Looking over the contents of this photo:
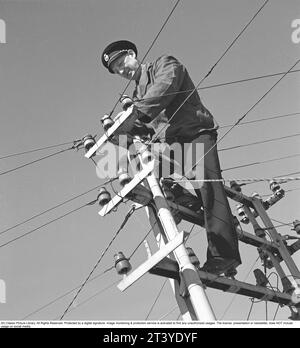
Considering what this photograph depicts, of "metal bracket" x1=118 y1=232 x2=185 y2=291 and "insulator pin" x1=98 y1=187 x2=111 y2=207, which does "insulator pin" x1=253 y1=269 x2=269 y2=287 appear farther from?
"insulator pin" x1=98 y1=187 x2=111 y2=207

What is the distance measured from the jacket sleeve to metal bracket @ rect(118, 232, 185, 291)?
1.54 meters

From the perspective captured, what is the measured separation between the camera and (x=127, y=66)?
19.3 ft

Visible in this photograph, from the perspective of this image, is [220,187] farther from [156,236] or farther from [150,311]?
[150,311]

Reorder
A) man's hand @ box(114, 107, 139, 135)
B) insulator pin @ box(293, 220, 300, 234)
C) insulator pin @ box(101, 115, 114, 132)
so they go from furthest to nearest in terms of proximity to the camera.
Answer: insulator pin @ box(293, 220, 300, 234) → insulator pin @ box(101, 115, 114, 132) → man's hand @ box(114, 107, 139, 135)

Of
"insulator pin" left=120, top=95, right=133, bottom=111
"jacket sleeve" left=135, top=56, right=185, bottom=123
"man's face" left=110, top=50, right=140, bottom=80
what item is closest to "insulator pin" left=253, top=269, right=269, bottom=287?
"jacket sleeve" left=135, top=56, right=185, bottom=123

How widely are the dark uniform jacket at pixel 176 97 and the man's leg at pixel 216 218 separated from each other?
26 centimetres

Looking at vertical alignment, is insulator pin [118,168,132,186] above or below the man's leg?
above

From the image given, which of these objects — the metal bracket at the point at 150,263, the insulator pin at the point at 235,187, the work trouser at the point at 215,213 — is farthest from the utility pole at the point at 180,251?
the insulator pin at the point at 235,187

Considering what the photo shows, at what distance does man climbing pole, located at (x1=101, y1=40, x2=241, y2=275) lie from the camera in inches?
188

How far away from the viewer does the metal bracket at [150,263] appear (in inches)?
160

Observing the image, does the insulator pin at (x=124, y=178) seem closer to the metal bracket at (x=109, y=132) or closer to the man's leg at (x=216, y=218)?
the metal bracket at (x=109, y=132)

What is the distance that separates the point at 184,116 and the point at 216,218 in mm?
1363
